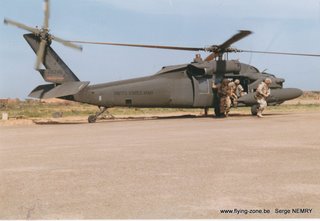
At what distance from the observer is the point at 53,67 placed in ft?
59.4

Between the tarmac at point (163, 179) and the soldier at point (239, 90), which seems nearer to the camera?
the tarmac at point (163, 179)

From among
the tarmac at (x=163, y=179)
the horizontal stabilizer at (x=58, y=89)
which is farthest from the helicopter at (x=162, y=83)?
the tarmac at (x=163, y=179)

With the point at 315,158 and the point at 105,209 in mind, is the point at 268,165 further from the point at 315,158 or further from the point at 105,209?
the point at 105,209

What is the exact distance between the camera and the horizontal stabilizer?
17.4 meters

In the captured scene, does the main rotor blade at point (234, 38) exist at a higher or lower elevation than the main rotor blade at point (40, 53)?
higher

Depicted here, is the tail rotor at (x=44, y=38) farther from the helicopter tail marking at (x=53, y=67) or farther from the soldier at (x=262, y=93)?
the soldier at (x=262, y=93)

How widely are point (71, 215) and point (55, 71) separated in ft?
47.4

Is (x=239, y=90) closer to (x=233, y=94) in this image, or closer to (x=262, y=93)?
(x=233, y=94)

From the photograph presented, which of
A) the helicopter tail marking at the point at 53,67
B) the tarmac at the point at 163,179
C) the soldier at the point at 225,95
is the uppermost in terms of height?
the helicopter tail marking at the point at 53,67

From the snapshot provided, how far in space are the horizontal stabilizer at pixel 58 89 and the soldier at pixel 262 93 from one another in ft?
24.5

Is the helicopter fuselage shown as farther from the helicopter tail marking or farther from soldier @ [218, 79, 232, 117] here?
the helicopter tail marking

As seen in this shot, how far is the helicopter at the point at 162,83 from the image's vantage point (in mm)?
17688

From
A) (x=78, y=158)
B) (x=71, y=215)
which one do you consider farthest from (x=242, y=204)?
(x=78, y=158)

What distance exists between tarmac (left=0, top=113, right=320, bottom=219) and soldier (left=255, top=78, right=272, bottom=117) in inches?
355
